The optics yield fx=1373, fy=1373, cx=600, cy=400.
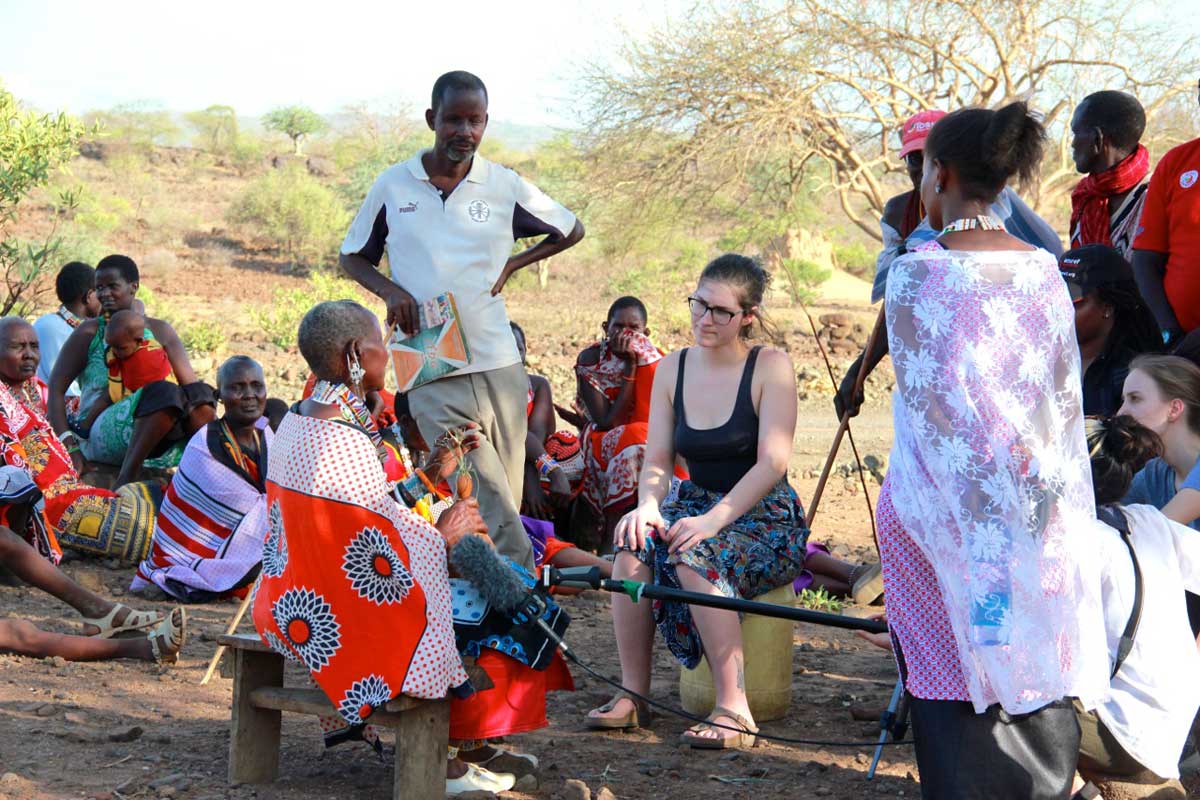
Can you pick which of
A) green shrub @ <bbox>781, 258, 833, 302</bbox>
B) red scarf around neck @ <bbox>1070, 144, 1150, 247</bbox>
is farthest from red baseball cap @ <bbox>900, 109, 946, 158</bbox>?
green shrub @ <bbox>781, 258, 833, 302</bbox>

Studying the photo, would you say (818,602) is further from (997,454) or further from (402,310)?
(997,454)

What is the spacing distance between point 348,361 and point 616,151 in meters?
14.7

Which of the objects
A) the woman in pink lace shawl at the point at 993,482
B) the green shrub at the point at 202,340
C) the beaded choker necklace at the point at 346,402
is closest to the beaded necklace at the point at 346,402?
the beaded choker necklace at the point at 346,402

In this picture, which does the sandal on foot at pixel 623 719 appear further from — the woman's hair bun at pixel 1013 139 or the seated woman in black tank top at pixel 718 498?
the woman's hair bun at pixel 1013 139

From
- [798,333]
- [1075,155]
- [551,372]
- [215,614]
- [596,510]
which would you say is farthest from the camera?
[798,333]

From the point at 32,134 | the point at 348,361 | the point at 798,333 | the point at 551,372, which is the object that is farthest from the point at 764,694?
the point at 798,333

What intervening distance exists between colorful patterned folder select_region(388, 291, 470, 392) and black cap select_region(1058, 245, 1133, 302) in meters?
2.18

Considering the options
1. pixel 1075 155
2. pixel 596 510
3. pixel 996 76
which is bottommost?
pixel 596 510

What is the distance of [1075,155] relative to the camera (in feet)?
17.8

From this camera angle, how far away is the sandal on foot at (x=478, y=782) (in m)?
3.72

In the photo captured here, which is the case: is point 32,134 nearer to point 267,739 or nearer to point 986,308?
point 267,739

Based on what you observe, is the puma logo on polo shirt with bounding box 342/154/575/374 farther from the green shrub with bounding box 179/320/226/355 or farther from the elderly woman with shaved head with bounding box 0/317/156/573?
the green shrub with bounding box 179/320/226/355

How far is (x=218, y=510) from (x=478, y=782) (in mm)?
3081

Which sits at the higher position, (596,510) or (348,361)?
(348,361)
